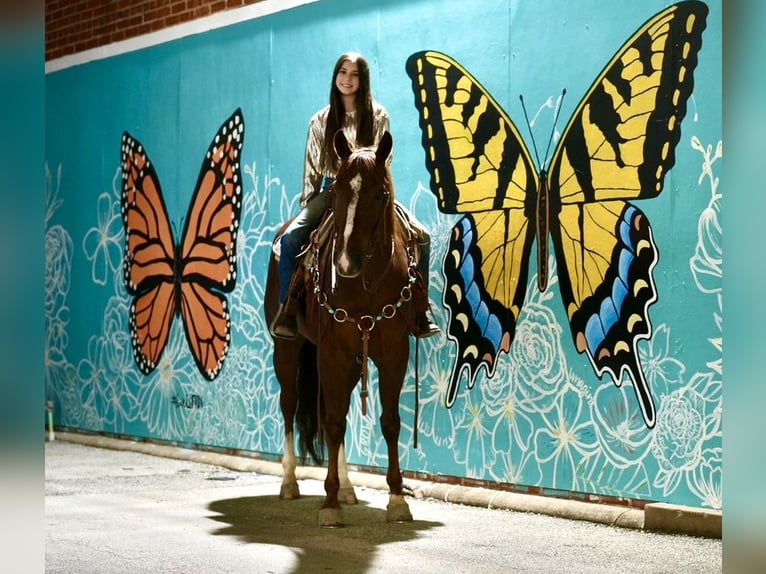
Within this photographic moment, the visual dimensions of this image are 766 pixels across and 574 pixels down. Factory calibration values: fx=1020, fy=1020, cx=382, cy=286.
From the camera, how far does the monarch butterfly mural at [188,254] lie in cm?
798

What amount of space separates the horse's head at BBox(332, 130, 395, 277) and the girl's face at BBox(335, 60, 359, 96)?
891 mm

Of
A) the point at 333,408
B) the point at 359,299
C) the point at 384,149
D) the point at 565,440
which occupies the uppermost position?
the point at 384,149

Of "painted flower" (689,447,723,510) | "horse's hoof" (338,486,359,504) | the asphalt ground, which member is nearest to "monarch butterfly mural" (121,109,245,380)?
the asphalt ground

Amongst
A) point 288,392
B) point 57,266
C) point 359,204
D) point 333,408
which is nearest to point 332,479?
point 333,408

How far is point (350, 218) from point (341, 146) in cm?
44

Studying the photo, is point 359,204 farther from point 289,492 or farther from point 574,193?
point 289,492

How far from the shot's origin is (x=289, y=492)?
19.9ft

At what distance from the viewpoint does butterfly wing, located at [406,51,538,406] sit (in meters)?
5.86

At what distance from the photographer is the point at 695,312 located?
498 centimetres

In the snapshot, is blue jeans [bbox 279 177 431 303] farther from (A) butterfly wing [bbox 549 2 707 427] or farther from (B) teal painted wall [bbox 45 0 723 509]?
(B) teal painted wall [bbox 45 0 723 509]

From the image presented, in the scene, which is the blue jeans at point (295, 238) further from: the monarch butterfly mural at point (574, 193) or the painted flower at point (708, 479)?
the painted flower at point (708, 479)
